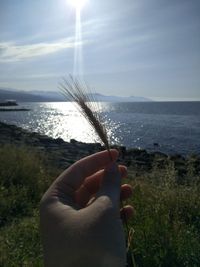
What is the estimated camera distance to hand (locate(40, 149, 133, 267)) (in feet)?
5.70

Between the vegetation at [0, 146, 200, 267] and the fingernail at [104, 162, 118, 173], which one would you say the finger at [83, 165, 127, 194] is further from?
the vegetation at [0, 146, 200, 267]

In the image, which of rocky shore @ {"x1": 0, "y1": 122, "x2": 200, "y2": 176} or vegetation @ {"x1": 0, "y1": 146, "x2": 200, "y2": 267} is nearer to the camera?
vegetation @ {"x1": 0, "y1": 146, "x2": 200, "y2": 267}

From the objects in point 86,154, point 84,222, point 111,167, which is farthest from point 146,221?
point 86,154

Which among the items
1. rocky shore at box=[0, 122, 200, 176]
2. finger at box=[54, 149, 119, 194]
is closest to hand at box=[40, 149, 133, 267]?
finger at box=[54, 149, 119, 194]

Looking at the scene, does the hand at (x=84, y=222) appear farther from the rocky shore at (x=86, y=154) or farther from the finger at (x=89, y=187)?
the rocky shore at (x=86, y=154)

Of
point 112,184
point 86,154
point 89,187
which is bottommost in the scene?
point 86,154

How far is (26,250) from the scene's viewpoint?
511 centimetres

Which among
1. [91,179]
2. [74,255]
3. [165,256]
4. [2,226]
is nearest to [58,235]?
[74,255]

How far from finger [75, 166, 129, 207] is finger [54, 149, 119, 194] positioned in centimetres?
8

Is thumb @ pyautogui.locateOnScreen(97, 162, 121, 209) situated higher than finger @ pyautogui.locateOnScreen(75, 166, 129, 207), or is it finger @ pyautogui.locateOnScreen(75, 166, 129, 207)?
thumb @ pyautogui.locateOnScreen(97, 162, 121, 209)

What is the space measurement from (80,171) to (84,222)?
0.52 metres

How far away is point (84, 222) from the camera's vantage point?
1823 mm

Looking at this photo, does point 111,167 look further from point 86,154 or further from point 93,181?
point 86,154

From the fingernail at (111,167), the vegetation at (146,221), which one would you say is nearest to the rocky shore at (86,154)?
the vegetation at (146,221)
